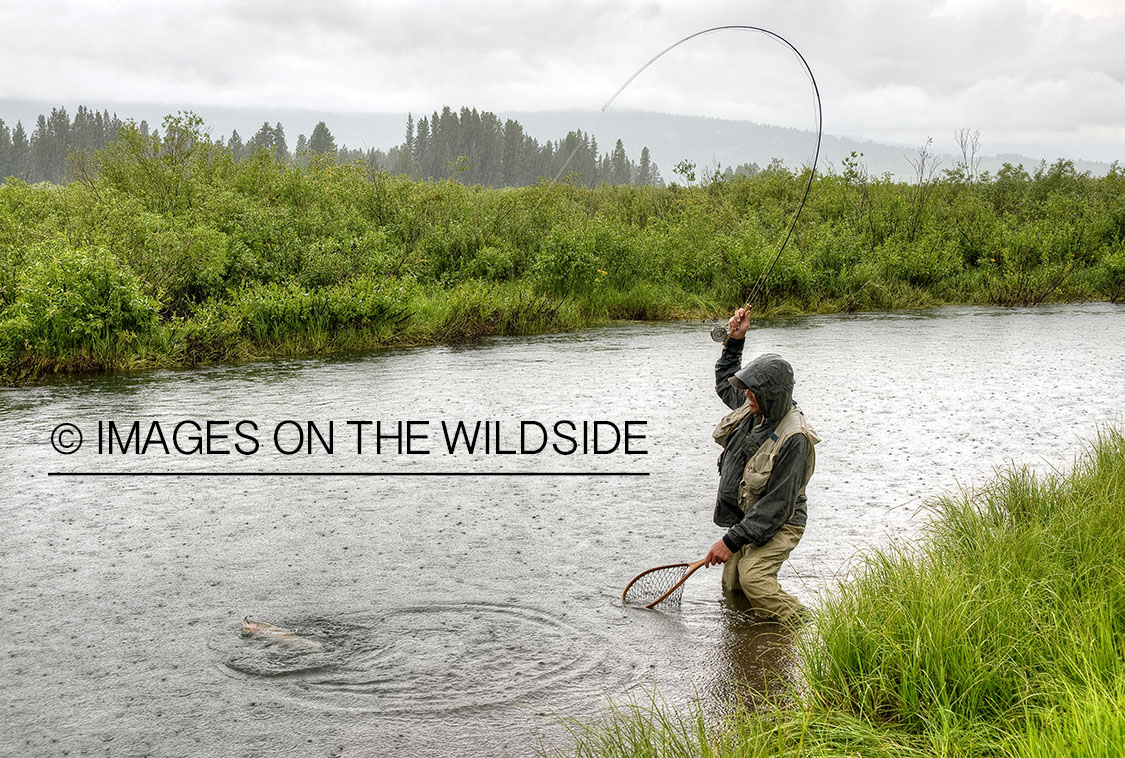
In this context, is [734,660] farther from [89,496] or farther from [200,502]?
[89,496]

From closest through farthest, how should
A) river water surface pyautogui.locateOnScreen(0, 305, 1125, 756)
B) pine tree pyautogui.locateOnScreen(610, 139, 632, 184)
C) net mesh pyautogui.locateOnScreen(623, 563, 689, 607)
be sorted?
river water surface pyautogui.locateOnScreen(0, 305, 1125, 756)
net mesh pyautogui.locateOnScreen(623, 563, 689, 607)
pine tree pyautogui.locateOnScreen(610, 139, 632, 184)

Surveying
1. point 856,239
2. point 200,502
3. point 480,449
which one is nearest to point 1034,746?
point 200,502

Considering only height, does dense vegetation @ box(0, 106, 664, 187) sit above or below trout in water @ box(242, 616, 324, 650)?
above

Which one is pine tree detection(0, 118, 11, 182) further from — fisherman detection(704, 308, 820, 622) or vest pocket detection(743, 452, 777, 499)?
vest pocket detection(743, 452, 777, 499)

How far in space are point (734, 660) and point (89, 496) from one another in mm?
5923

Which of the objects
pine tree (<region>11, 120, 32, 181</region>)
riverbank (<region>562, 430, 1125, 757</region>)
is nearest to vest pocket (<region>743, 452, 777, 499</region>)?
riverbank (<region>562, 430, 1125, 757</region>)

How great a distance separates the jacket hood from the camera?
5148 millimetres

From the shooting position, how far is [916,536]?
6.93 m

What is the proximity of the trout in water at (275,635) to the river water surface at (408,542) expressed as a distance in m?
0.04

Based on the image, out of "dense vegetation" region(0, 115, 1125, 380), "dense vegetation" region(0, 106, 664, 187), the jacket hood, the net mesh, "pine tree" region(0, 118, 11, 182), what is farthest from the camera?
"dense vegetation" region(0, 106, 664, 187)

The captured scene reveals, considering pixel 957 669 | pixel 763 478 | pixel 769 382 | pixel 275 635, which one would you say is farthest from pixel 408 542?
pixel 957 669

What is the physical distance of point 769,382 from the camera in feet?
16.9

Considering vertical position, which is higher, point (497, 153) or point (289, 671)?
point (497, 153)

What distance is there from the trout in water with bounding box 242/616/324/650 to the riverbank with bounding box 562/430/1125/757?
1690 mm
